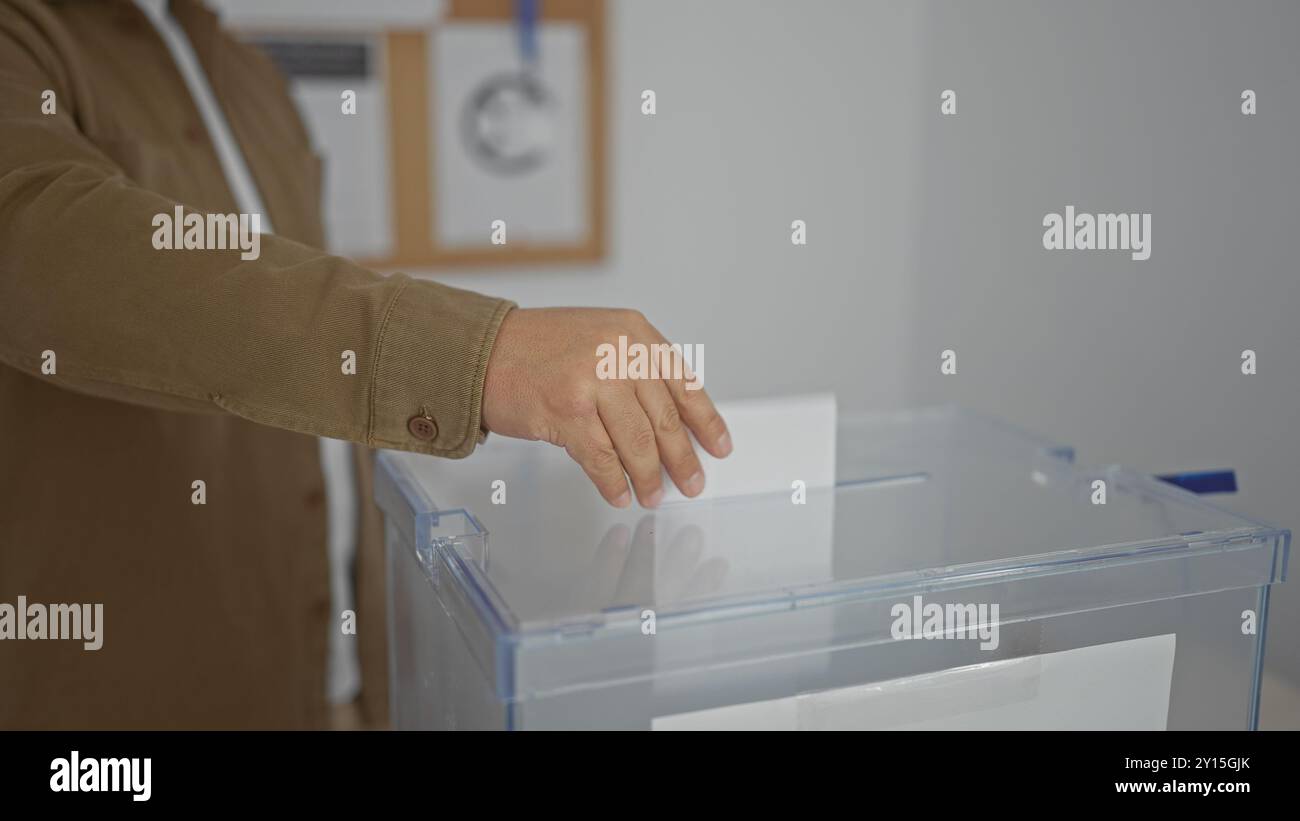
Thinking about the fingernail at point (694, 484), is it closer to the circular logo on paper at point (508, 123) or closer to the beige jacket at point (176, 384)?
the beige jacket at point (176, 384)

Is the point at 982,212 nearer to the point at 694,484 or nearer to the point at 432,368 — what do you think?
the point at 694,484

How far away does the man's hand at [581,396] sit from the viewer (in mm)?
615

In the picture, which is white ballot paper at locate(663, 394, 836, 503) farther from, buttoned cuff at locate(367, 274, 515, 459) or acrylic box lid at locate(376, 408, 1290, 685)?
buttoned cuff at locate(367, 274, 515, 459)

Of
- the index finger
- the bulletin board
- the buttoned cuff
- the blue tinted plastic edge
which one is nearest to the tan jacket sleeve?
the buttoned cuff

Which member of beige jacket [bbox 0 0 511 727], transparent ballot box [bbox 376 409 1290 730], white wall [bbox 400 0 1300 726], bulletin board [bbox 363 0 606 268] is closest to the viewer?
transparent ballot box [bbox 376 409 1290 730]

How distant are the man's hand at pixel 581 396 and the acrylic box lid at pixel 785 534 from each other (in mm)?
56

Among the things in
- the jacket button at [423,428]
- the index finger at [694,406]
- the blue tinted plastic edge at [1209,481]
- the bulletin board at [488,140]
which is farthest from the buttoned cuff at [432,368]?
the bulletin board at [488,140]

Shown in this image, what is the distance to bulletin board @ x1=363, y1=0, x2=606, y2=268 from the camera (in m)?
1.80

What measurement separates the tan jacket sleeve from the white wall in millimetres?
525

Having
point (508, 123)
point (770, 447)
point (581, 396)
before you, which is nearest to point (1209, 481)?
point (770, 447)

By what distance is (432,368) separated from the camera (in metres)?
0.63

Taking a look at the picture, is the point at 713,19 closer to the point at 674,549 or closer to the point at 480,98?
the point at 480,98

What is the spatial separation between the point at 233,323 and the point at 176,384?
0.18ft
